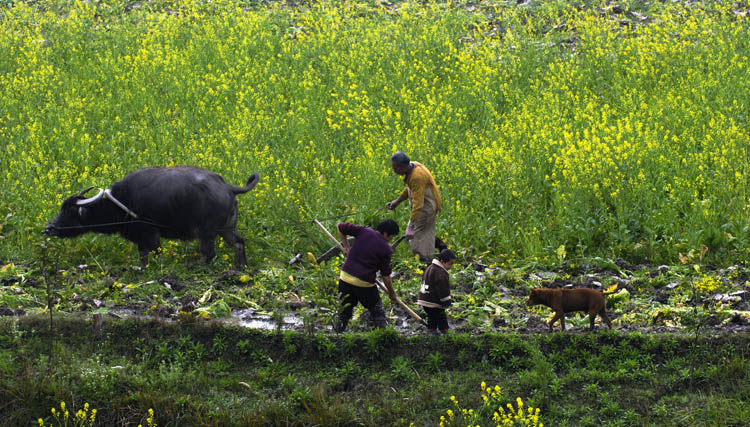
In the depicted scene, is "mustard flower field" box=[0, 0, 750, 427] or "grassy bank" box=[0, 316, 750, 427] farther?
"mustard flower field" box=[0, 0, 750, 427]

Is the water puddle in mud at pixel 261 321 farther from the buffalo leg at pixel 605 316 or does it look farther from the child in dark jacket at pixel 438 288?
the buffalo leg at pixel 605 316

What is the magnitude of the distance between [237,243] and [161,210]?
1.15m

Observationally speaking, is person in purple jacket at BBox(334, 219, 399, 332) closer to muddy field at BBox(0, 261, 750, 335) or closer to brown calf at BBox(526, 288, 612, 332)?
muddy field at BBox(0, 261, 750, 335)

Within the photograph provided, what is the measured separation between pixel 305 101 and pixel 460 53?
A: 3.84 metres

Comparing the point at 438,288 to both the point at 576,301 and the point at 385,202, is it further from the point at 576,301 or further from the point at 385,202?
the point at 385,202

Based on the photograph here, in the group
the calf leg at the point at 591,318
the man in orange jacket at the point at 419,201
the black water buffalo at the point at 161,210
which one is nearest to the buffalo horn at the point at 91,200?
the black water buffalo at the point at 161,210

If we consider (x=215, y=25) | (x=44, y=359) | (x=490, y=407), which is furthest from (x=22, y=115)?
(x=490, y=407)

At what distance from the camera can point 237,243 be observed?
1201 centimetres

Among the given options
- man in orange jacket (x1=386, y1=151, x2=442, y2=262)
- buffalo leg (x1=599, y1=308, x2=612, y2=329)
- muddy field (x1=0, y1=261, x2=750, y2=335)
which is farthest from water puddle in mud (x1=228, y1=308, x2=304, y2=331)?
buffalo leg (x1=599, y1=308, x2=612, y2=329)

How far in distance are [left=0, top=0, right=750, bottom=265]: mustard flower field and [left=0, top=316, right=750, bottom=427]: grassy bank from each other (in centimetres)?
332

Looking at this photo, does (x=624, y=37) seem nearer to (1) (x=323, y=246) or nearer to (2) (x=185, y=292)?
(1) (x=323, y=246)

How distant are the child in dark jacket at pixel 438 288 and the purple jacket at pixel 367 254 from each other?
0.45 metres

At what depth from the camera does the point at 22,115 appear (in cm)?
1738

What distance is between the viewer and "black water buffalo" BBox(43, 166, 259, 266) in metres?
11.7
